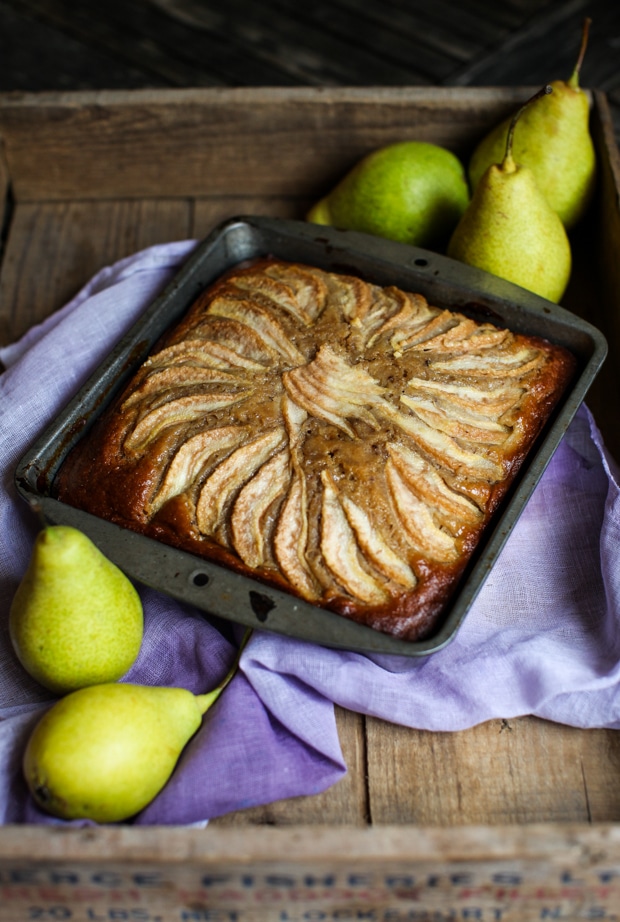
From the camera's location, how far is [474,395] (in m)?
1.68

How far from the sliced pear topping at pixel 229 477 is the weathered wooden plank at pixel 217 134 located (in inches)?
37.9

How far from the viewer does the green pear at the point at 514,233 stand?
187cm

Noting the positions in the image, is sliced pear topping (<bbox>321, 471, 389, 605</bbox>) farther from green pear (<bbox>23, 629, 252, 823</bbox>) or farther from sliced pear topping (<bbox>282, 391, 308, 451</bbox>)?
green pear (<bbox>23, 629, 252, 823</bbox>)

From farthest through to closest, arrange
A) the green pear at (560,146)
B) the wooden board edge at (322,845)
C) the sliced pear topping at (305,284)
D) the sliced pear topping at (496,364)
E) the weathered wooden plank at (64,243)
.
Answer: the weathered wooden plank at (64,243) → the green pear at (560,146) → the sliced pear topping at (305,284) → the sliced pear topping at (496,364) → the wooden board edge at (322,845)

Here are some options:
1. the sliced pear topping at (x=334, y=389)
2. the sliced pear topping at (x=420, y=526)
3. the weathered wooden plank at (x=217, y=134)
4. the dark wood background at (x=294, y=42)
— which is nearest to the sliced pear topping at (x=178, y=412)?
the sliced pear topping at (x=334, y=389)

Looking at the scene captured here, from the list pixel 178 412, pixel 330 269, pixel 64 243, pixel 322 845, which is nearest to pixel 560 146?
pixel 330 269

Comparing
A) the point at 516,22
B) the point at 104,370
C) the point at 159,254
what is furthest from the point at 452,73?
the point at 104,370

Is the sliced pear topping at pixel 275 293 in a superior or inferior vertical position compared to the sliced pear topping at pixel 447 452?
superior

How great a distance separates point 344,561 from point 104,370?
0.61 m

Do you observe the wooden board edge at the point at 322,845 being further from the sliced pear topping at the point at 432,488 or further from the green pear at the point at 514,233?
the green pear at the point at 514,233

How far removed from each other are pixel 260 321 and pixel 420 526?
0.54 m

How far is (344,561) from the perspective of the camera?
148 cm

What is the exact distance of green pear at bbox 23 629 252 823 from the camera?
1.27 m

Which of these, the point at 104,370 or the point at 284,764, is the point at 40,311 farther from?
the point at 284,764
